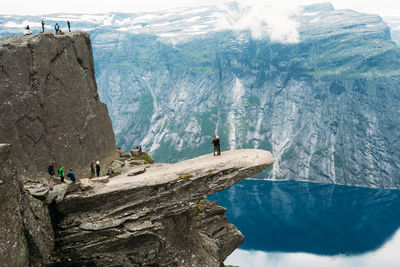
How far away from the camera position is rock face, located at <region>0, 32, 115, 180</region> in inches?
1199

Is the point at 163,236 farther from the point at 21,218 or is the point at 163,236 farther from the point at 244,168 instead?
the point at 21,218

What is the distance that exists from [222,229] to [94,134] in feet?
76.6

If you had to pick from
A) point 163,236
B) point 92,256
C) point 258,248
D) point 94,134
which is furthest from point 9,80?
point 258,248

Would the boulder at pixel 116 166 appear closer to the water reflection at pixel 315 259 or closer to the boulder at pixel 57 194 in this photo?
the boulder at pixel 57 194

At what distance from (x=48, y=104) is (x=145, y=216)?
1885 centimetres

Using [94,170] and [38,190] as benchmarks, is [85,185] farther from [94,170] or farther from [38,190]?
[94,170]

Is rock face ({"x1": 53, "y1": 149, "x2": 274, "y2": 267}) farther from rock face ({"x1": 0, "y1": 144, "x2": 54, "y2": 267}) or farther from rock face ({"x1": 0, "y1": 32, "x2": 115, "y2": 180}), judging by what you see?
rock face ({"x1": 0, "y1": 32, "x2": 115, "y2": 180})

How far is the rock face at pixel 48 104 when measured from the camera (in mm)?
30453

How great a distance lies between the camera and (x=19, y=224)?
20859 mm

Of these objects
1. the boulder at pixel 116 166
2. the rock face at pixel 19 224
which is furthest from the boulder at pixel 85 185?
the boulder at pixel 116 166

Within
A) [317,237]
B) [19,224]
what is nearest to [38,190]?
[19,224]

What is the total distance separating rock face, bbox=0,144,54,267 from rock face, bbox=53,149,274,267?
1.56 m

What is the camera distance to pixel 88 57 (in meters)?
45.8

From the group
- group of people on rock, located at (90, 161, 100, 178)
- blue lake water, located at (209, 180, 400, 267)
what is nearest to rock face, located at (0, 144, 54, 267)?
group of people on rock, located at (90, 161, 100, 178)
